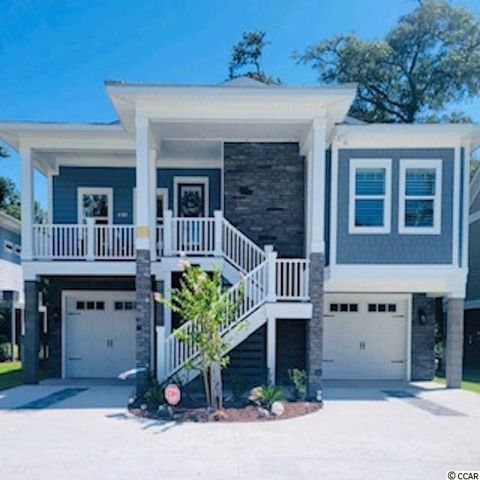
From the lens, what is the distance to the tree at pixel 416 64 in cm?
2388

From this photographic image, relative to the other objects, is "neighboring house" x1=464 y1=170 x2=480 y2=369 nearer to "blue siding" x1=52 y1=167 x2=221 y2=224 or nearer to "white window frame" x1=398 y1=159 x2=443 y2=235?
"white window frame" x1=398 y1=159 x2=443 y2=235

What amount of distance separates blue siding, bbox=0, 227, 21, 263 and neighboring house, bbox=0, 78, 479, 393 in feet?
25.4

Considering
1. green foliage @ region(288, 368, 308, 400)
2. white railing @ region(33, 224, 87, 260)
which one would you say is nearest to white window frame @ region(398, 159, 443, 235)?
green foliage @ region(288, 368, 308, 400)

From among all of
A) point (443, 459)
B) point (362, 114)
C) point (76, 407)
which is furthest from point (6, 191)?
point (443, 459)

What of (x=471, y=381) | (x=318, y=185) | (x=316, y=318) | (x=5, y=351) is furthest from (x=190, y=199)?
(x=5, y=351)

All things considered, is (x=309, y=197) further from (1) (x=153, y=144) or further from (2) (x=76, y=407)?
(2) (x=76, y=407)

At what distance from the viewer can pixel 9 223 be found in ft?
64.4

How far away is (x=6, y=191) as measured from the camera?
1224 inches

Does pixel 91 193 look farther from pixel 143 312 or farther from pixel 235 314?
pixel 235 314

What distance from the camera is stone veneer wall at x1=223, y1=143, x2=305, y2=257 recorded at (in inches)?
484

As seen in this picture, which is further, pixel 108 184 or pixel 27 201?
pixel 108 184

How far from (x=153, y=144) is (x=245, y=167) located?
2.62m

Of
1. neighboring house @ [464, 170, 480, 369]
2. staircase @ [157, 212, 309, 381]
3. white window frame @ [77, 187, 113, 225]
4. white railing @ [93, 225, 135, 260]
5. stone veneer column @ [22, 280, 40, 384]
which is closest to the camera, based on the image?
staircase @ [157, 212, 309, 381]

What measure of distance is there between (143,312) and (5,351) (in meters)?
12.0
